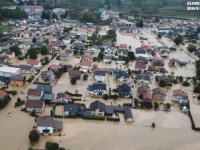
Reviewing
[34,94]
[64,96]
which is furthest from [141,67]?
[34,94]

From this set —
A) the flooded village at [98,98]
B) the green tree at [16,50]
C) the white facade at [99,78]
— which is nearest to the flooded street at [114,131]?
the flooded village at [98,98]

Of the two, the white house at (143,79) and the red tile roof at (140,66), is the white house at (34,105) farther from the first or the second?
the red tile roof at (140,66)

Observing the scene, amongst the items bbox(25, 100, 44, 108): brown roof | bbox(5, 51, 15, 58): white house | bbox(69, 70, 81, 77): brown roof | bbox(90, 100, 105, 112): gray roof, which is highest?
bbox(5, 51, 15, 58): white house

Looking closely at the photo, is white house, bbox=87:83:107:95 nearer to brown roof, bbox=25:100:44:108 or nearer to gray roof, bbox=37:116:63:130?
brown roof, bbox=25:100:44:108

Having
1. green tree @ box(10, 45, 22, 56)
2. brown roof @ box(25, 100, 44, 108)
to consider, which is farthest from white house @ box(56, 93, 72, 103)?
green tree @ box(10, 45, 22, 56)

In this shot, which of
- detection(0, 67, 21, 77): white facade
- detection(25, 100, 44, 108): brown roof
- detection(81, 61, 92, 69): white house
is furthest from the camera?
detection(81, 61, 92, 69): white house

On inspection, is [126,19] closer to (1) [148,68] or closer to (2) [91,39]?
(2) [91,39]

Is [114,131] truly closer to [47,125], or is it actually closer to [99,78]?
[47,125]
